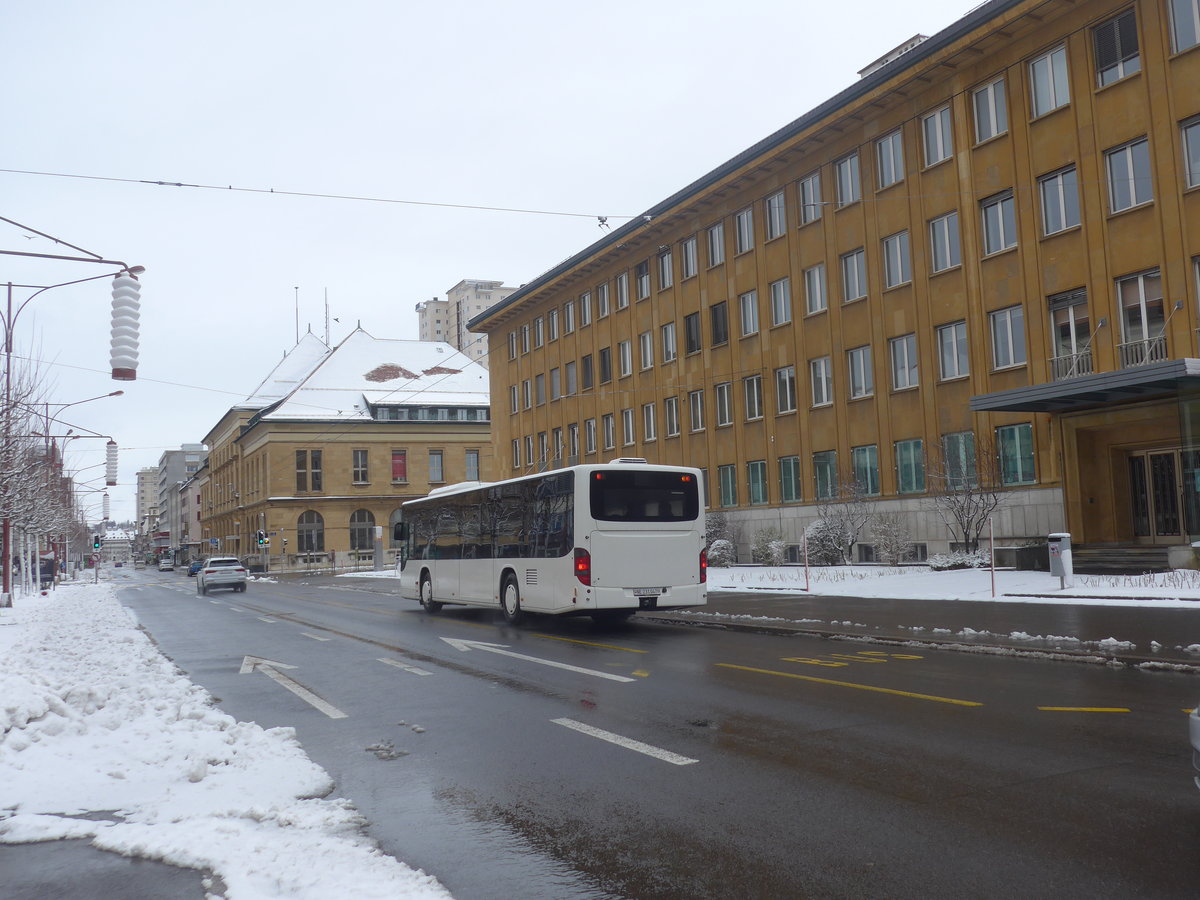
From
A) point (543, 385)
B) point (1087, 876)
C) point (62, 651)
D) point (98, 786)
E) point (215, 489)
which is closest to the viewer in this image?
point (1087, 876)

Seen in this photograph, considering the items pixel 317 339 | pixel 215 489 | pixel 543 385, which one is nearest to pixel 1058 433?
pixel 543 385

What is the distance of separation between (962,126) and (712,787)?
1147 inches

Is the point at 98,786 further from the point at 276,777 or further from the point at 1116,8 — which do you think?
the point at 1116,8

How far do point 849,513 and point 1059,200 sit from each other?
11370 mm

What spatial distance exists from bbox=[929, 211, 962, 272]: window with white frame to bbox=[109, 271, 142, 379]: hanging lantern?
25.7m

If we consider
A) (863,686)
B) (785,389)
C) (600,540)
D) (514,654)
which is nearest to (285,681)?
(514,654)

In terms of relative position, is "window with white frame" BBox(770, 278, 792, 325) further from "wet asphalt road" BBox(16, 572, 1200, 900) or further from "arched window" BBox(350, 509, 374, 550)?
"arched window" BBox(350, 509, 374, 550)

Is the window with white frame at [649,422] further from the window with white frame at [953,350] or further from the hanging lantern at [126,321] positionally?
the hanging lantern at [126,321]

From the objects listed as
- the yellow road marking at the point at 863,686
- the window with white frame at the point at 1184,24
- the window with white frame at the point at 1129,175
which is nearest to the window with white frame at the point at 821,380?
the window with white frame at the point at 1129,175

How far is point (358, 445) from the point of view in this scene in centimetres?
8938

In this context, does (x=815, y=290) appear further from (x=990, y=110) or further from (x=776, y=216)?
(x=990, y=110)

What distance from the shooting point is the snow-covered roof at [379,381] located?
8994cm

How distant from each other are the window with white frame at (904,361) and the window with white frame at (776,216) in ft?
23.8

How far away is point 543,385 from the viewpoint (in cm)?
5694
